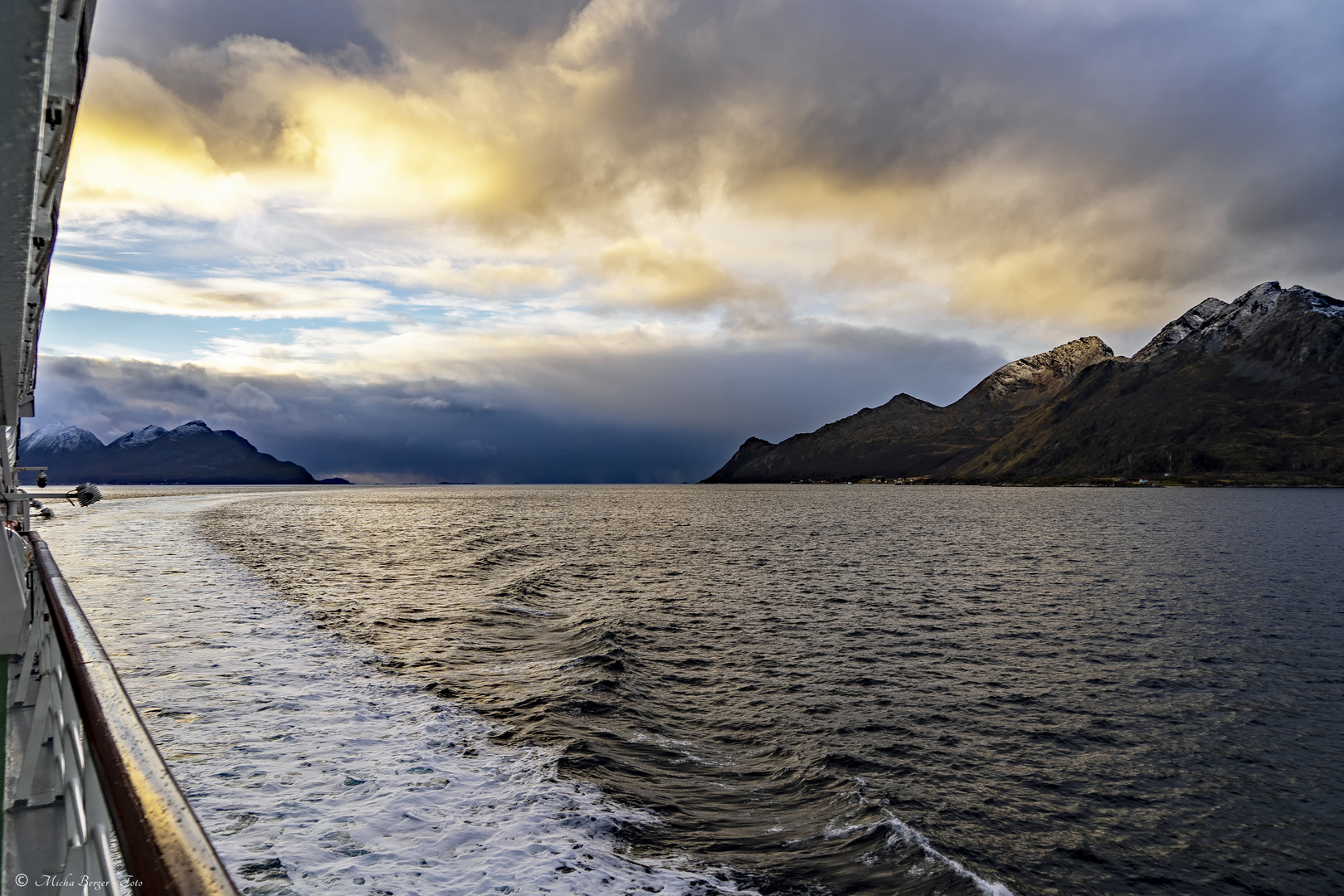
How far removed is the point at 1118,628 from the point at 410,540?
201ft

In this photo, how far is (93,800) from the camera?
3838 millimetres

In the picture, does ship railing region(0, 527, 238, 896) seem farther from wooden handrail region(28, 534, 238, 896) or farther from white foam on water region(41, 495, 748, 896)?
white foam on water region(41, 495, 748, 896)

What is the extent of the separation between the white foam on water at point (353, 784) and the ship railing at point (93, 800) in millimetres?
2361

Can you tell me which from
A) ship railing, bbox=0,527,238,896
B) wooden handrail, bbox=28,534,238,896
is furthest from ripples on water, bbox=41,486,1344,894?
wooden handrail, bbox=28,534,238,896

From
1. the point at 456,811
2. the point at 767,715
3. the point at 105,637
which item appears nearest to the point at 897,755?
the point at 767,715

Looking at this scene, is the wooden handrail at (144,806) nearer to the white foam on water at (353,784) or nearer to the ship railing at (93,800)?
the ship railing at (93,800)

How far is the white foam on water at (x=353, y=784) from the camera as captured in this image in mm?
9164

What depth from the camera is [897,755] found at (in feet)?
48.4

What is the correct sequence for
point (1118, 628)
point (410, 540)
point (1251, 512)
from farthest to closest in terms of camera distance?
point (1251, 512)
point (410, 540)
point (1118, 628)

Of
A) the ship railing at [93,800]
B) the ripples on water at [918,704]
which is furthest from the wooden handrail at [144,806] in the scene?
the ripples on water at [918,704]

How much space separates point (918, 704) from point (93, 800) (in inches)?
738

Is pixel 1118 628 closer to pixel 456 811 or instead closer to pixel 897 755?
pixel 897 755

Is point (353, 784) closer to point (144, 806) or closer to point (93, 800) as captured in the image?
point (93, 800)

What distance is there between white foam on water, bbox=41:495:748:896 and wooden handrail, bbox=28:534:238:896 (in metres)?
6.20
